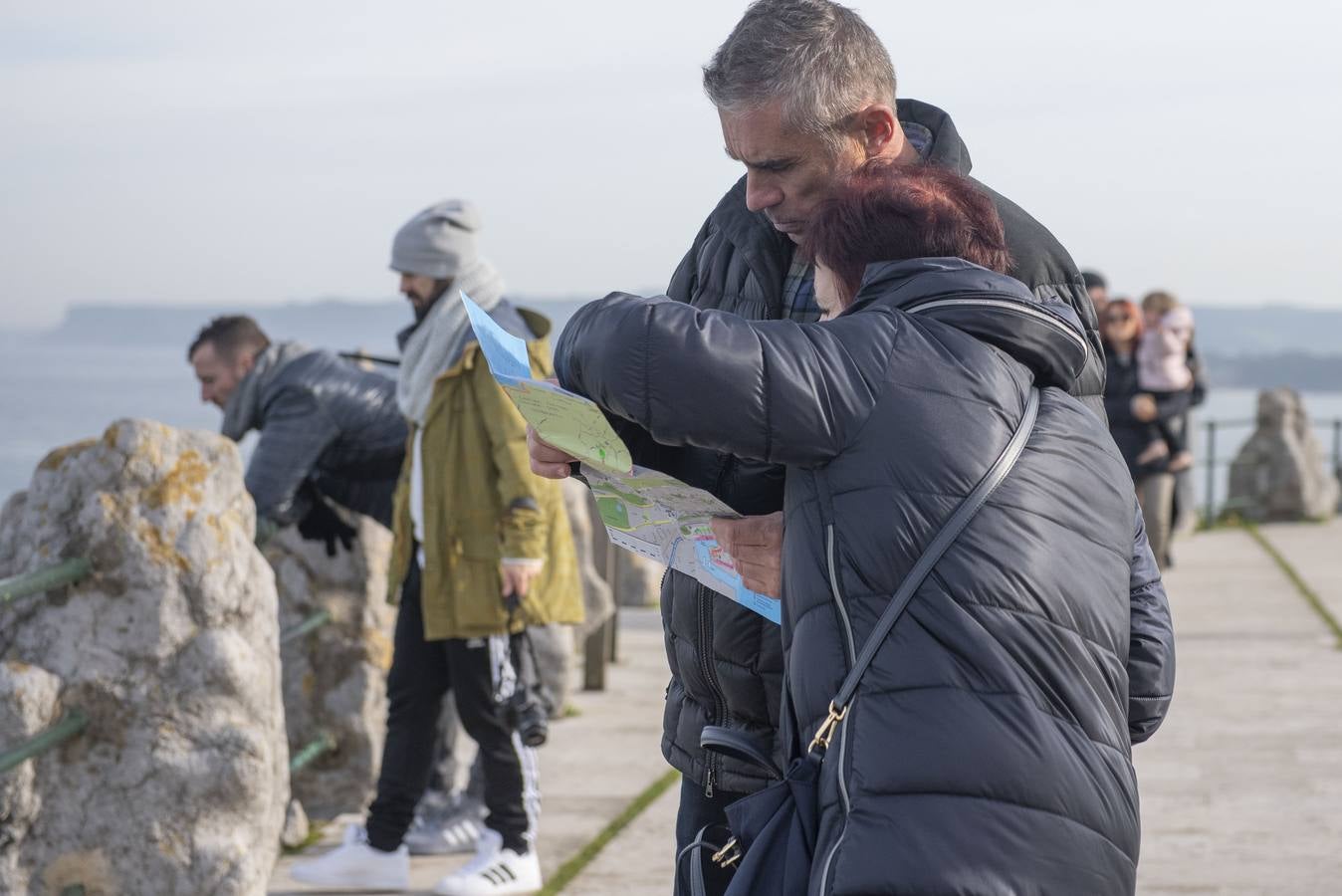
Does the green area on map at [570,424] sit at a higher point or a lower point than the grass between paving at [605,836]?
higher

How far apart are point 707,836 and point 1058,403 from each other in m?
0.88

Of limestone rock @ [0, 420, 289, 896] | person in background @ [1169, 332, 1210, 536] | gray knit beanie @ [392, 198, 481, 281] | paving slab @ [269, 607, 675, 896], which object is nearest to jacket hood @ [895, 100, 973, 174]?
limestone rock @ [0, 420, 289, 896]

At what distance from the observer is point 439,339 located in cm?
522

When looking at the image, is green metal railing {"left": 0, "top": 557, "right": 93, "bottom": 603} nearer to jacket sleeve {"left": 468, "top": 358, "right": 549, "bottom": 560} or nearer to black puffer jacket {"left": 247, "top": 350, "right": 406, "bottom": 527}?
jacket sleeve {"left": 468, "top": 358, "right": 549, "bottom": 560}

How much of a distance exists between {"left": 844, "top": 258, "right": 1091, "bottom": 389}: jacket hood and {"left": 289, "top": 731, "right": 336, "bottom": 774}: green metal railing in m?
3.94

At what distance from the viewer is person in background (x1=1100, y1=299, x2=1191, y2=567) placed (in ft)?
34.2

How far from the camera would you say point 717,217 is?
2902 mm

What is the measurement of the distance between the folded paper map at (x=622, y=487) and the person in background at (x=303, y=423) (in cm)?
289

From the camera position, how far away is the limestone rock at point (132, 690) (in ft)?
12.8

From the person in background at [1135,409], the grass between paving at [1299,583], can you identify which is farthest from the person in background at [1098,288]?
the grass between paving at [1299,583]

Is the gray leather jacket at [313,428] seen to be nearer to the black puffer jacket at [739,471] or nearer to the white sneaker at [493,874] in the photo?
the white sneaker at [493,874]

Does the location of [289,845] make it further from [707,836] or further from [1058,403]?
[1058,403]

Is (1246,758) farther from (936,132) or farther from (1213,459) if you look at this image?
(1213,459)

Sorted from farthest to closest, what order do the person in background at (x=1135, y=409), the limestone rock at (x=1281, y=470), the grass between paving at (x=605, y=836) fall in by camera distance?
the limestone rock at (x=1281, y=470) < the person in background at (x=1135, y=409) < the grass between paving at (x=605, y=836)
